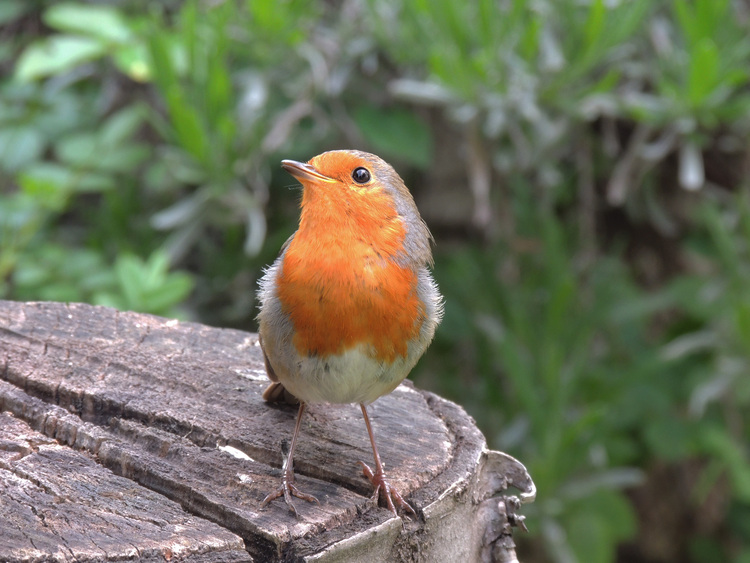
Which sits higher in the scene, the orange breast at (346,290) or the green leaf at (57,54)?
the green leaf at (57,54)

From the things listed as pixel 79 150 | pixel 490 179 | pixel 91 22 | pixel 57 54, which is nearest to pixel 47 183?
pixel 79 150

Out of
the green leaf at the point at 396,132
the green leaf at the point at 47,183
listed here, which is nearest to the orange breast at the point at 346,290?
the green leaf at the point at 47,183

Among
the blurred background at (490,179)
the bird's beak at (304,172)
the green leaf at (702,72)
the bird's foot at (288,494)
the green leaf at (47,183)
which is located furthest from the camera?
the blurred background at (490,179)

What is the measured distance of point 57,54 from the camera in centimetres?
424

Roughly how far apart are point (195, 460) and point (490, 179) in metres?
3.42

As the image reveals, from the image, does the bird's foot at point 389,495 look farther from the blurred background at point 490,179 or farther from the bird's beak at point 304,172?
the blurred background at point 490,179

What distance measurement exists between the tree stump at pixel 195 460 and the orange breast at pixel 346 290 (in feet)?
1.11

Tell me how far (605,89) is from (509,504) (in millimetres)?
2372

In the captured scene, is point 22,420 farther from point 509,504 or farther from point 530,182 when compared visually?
point 530,182

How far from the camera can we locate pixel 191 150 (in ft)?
13.6

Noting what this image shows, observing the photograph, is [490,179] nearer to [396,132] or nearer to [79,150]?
[396,132]

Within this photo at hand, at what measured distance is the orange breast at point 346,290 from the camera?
227 cm

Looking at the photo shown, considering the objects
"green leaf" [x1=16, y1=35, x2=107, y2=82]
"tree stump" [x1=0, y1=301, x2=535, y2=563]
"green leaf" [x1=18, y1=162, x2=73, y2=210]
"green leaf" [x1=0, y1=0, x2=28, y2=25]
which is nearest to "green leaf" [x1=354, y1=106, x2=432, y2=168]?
"green leaf" [x1=16, y1=35, x2=107, y2=82]

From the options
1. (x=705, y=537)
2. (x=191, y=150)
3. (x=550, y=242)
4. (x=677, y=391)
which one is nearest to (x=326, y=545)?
(x=191, y=150)
